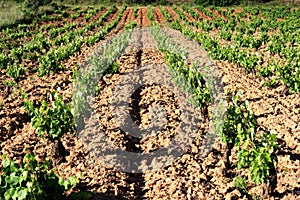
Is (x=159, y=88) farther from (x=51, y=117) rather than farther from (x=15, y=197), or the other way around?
(x=15, y=197)

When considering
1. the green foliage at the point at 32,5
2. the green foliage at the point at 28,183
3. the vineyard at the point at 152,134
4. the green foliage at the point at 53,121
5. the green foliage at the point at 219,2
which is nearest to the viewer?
the green foliage at the point at 28,183

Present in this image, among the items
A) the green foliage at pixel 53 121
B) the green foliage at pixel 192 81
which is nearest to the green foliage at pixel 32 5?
the green foliage at pixel 192 81

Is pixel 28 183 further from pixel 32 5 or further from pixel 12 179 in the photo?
pixel 32 5

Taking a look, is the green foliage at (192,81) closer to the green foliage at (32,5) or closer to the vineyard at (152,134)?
the vineyard at (152,134)

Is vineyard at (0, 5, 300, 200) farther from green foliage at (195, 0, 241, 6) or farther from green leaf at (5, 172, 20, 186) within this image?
green foliage at (195, 0, 241, 6)

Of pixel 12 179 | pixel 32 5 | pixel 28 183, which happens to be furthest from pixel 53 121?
pixel 32 5

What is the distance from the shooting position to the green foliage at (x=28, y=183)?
4517 millimetres

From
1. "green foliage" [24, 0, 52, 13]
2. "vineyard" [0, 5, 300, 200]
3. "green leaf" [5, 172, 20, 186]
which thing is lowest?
"vineyard" [0, 5, 300, 200]

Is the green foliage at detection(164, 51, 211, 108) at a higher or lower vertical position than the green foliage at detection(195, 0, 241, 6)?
lower

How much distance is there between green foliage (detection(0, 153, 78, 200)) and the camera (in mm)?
4517

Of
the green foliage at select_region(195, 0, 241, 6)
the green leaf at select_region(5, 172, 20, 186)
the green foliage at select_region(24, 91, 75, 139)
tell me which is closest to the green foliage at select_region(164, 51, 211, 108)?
the green foliage at select_region(24, 91, 75, 139)

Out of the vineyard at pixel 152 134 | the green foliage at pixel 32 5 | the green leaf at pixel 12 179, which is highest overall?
the green foliage at pixel 32 5

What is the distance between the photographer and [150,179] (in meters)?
6.89

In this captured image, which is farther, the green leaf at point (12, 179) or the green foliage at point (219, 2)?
the green foliage at point (219, 2)
